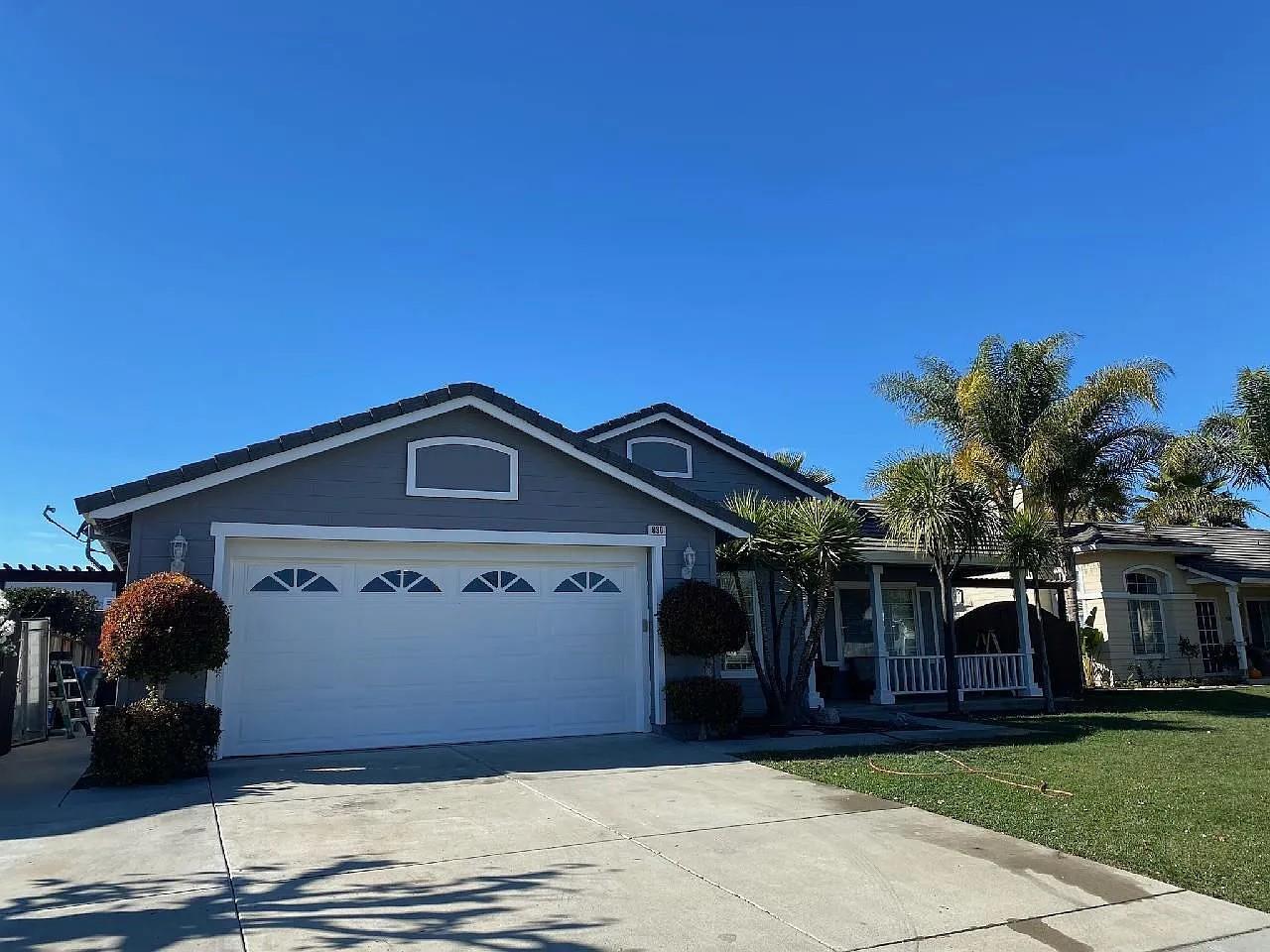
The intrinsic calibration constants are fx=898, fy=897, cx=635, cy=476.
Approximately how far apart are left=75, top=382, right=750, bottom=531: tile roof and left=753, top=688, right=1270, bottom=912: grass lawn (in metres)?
3.86

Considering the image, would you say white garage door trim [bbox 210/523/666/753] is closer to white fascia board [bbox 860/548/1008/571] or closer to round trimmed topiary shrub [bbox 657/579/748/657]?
round trimmed topiary shrub [bbox 657/579/748/657]

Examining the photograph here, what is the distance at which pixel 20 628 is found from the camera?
1183 centimetres

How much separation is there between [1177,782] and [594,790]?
5.62m

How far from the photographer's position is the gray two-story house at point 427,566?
10.2 metres

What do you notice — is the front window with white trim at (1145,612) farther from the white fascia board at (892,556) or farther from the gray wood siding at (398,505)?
the gray wood siding at (398,505)

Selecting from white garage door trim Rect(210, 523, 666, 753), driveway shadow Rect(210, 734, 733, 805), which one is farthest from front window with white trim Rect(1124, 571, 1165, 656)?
driveway shadow Rect(210, 734, 733, 805)

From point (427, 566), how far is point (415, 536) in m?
0.49

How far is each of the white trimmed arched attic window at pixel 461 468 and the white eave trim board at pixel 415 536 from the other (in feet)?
1.65

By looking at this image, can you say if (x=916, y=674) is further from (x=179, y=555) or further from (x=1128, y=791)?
(x=179, y=555)

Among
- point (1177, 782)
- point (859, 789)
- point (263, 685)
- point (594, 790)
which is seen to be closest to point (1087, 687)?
point (1177, 782)

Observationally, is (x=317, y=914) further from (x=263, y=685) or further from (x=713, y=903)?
(x=263, y=685)

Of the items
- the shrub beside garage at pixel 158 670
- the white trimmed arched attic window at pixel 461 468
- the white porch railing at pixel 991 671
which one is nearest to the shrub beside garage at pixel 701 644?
the white trimmed arched attic window at pixel 461 468

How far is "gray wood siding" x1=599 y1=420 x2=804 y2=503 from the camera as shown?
17.2m

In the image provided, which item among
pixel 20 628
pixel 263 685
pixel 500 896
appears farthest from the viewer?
pixel 20 628
